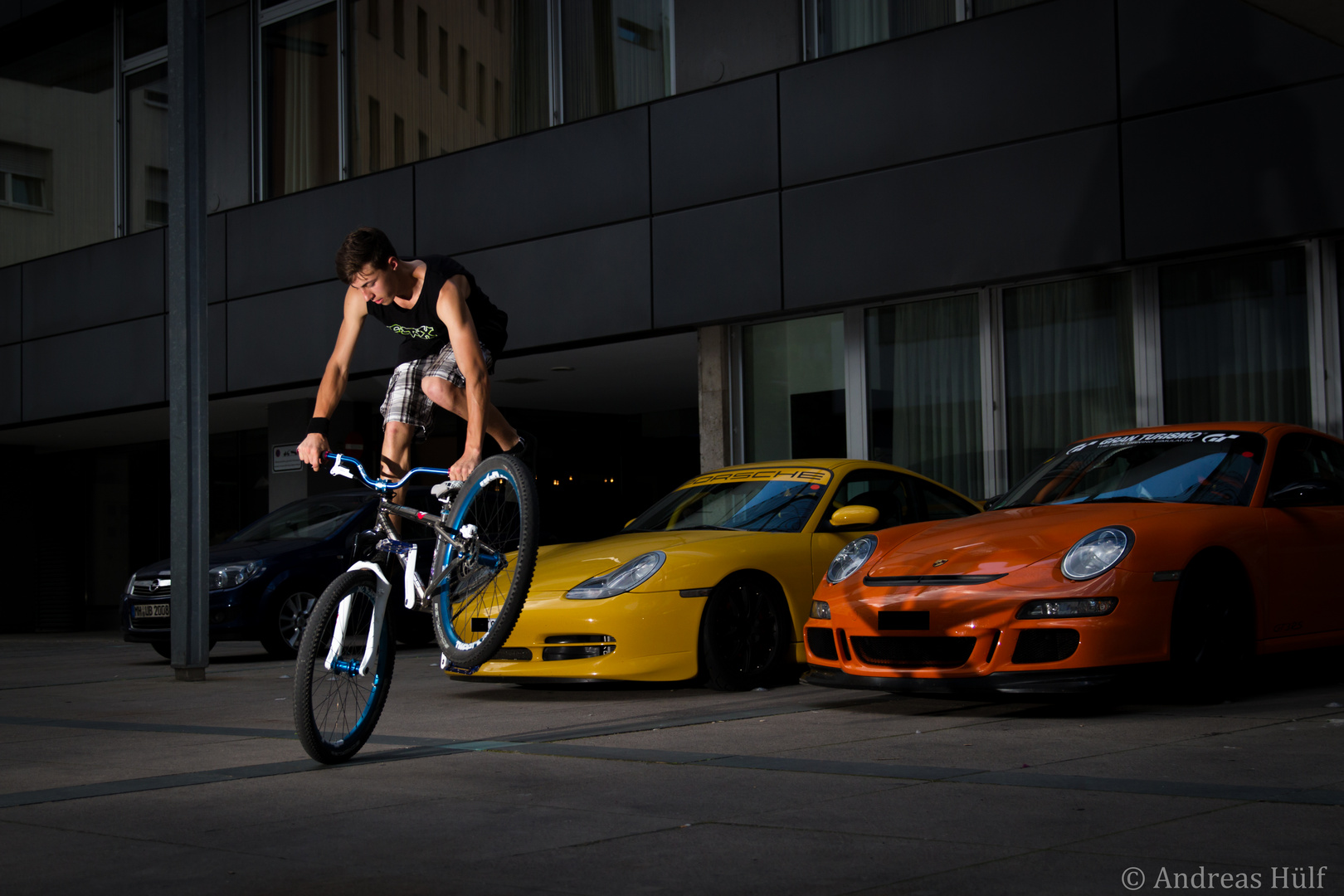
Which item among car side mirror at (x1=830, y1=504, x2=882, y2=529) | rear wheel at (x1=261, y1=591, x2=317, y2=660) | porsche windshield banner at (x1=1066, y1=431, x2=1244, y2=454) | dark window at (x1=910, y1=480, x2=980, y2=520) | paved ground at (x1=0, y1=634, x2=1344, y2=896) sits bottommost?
paved ground at (x1=0, y1=634, x2=1344, y2=896)

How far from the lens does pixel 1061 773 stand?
184 inches

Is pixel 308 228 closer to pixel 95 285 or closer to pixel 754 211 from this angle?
pixel 95 285

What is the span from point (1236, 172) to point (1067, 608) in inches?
241

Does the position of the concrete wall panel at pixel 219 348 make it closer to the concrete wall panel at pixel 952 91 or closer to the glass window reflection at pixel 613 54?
the glass window reflection at pixel 613 54

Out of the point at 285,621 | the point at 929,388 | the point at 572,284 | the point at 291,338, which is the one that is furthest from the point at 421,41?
the point at 929,388

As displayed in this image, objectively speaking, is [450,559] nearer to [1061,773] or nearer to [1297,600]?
[1061,773]

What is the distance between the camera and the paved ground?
3379 mm

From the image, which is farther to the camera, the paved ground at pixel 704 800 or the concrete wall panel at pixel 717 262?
the concrete wall panel at pixel 717 262

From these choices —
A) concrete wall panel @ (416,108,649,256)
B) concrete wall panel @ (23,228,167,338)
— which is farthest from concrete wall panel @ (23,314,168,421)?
concrete wall panel @ (416,108,649,256)

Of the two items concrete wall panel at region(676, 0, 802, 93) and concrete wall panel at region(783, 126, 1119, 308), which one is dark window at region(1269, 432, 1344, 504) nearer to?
concrete wall panel at region(783, 126, 1119, 308)

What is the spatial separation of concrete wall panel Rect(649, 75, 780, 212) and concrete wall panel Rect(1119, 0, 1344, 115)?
11.4ft

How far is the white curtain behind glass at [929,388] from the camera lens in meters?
12.5

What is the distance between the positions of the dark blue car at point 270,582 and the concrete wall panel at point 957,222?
4.88m

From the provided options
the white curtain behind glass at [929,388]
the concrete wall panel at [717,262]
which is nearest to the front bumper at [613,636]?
the white curtain behind glass at [929,388]
